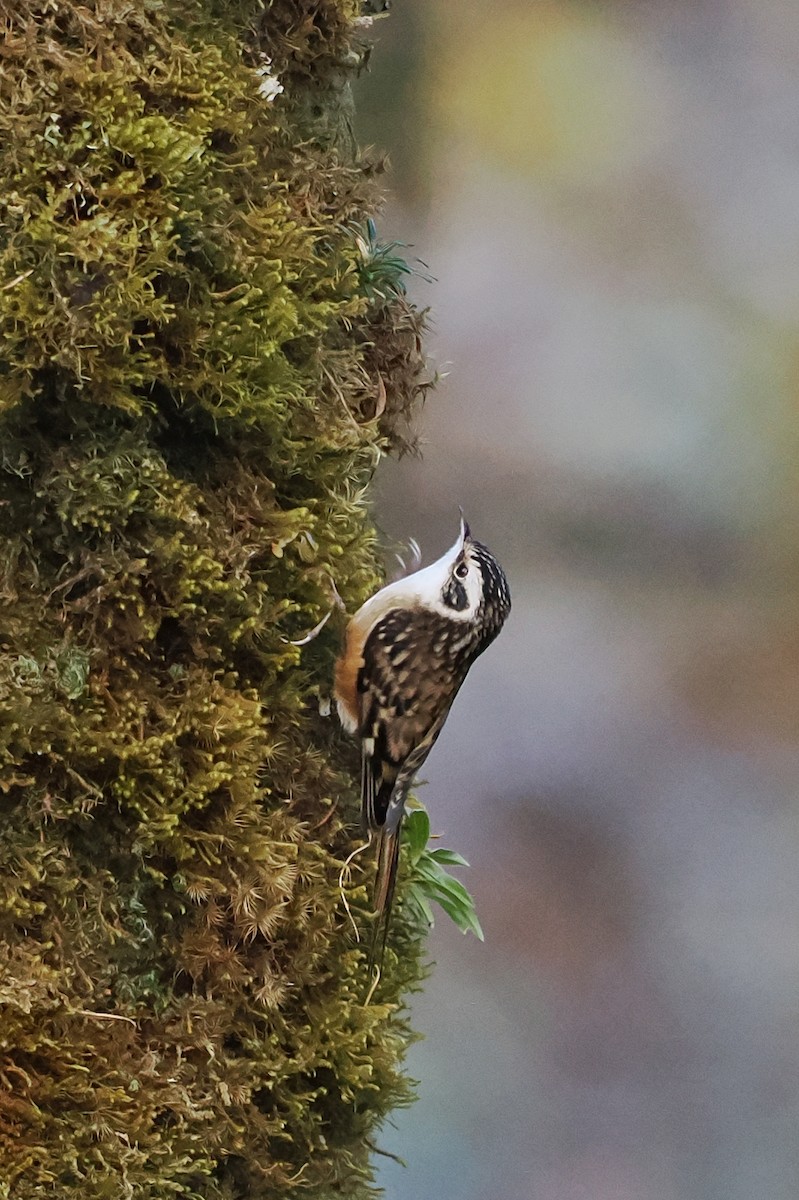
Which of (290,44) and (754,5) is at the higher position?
(754,5)

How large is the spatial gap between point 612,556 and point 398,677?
31.9 inches

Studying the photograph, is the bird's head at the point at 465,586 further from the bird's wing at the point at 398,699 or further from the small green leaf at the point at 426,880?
the small green leaf at the point at 426,880

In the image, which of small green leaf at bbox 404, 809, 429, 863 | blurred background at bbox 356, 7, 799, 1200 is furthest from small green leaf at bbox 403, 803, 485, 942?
blurred background at bbox 356, 7, 799, 1200

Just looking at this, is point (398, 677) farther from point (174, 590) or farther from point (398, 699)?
point (174, 590)

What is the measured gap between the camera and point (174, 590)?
3.92 feet

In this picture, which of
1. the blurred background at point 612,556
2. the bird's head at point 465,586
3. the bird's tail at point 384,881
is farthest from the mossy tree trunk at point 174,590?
the blurred background at point 612,556

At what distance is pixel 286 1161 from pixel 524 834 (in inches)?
36.0

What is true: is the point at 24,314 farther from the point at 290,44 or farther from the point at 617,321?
the point at 617,321

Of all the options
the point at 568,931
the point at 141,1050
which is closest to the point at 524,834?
the point at 568,931

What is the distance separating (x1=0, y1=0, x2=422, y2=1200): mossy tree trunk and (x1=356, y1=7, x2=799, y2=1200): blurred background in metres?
0.72

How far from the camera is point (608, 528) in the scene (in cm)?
204

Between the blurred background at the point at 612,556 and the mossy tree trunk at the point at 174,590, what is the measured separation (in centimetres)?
72

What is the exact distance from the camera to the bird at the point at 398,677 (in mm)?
1376

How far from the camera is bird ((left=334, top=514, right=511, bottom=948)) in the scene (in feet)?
4.51
